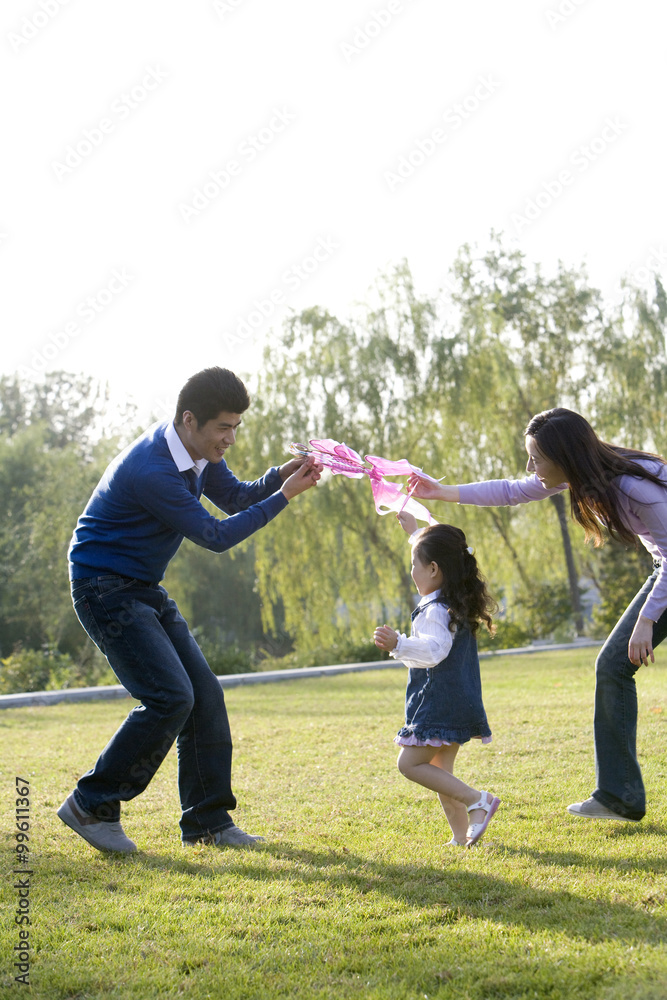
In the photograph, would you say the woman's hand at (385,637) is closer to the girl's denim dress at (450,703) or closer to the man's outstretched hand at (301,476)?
the girl's denim dress at (450,703)

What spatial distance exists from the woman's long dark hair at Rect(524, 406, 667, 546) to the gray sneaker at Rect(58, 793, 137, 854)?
8.33ft

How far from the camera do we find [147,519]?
4234mm

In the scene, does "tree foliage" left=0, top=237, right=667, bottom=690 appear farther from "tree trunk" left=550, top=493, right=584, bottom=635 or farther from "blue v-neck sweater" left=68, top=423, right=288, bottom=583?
"blue v-neck sweater" left=68, top=423, right=288, bottom=583

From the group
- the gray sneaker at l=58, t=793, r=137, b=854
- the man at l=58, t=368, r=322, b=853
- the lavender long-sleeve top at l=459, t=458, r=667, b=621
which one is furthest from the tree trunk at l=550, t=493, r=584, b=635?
the gray sneaker at l=58, t=793, r=137, b=854

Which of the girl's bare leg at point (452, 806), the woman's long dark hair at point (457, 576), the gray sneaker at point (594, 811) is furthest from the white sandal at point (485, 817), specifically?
the woman's long dark hair at point (457, 576)

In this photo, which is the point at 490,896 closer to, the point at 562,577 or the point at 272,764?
the point at 272,764

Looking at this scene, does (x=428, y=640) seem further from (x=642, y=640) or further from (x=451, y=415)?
(x=451, y=415)

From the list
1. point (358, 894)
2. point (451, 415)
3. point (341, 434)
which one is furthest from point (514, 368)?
point (358, 894)

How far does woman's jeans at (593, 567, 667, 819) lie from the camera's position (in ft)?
13.8

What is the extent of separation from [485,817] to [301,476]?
1.78 meters

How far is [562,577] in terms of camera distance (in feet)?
76.4

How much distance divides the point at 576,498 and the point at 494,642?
1518cm

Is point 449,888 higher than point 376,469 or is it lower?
lower

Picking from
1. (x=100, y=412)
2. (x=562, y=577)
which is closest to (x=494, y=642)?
(x=562, y=577)
